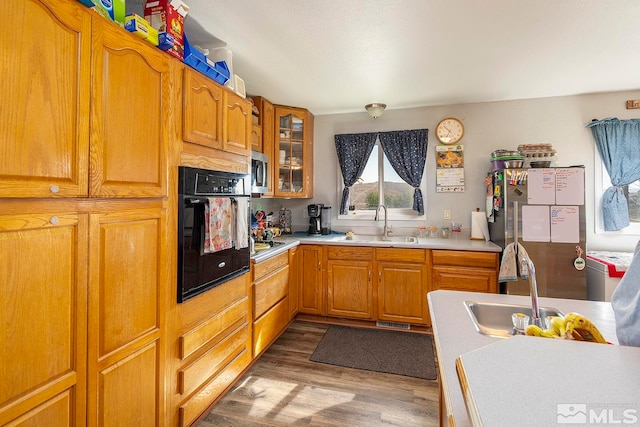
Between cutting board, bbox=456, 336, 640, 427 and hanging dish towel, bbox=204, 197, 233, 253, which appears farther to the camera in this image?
hanging dish towel, bbox=204, 197, 233, 253

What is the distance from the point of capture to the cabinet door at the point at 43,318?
0.90 m

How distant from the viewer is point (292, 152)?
3.54 metres

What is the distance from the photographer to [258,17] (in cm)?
182

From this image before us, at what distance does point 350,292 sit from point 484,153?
81.6 inches

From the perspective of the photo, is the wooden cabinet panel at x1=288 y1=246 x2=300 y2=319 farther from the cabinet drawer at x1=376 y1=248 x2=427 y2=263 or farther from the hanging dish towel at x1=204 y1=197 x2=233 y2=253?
the hanging dish towel at x1=204 y1=197 x2=233 y2=253

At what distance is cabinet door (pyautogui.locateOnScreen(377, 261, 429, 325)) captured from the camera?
117 inches

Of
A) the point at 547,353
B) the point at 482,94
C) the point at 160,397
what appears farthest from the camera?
the point at 482,94

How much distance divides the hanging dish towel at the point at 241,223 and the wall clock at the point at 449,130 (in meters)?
2.38

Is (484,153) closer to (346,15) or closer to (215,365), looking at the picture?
(346,15)

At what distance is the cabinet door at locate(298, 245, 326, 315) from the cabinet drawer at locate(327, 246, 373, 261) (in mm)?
127

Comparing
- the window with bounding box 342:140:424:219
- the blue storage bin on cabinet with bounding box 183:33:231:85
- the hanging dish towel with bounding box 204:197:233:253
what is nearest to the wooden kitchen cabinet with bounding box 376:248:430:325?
the window with bounding box 342:140:424:219

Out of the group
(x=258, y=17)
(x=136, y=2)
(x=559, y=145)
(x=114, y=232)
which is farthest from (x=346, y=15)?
(x=559, y=145)

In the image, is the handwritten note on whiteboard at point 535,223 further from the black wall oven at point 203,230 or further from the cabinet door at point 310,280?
the black wall oven at point 203,230

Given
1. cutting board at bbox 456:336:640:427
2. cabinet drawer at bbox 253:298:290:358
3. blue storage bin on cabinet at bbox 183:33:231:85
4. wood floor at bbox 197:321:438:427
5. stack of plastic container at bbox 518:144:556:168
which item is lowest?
wood floor at bbox 197:321:438:427
